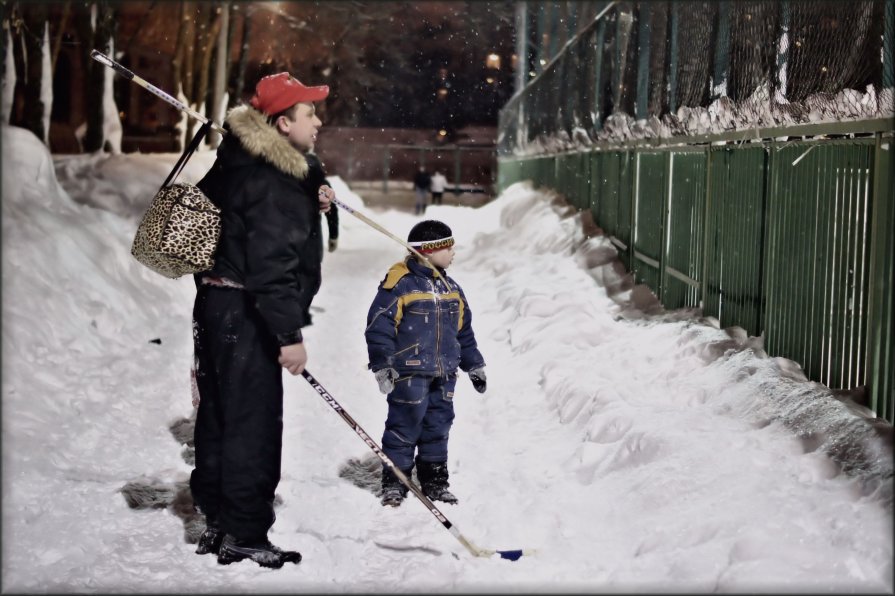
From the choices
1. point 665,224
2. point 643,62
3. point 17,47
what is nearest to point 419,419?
point 665,224

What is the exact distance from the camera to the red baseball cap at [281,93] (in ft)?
16.5

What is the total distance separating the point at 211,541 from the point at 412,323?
4.77 feet

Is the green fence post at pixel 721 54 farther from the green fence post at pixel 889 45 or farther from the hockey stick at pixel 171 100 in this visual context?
the hockey stick at pixel 171 100

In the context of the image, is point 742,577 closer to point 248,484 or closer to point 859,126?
point 248,484

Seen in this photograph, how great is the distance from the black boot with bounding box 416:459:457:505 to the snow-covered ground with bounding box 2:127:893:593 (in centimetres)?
11

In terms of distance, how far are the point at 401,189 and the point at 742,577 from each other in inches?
1714

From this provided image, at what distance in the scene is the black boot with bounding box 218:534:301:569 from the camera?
16.4 feet

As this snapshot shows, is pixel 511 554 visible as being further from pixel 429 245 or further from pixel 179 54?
pixel 179 54

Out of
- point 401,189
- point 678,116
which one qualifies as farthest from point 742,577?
point 401,189

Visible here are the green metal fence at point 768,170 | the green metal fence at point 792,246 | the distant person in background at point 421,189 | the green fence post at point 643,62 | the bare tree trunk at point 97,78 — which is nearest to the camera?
the green metal fence at point 792,246

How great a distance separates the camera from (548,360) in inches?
343

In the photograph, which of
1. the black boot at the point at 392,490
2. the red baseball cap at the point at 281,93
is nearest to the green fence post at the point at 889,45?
the red baseball cap at the point at 281,93

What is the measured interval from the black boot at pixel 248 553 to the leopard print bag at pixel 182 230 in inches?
47.5

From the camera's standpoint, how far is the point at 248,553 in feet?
16.4
